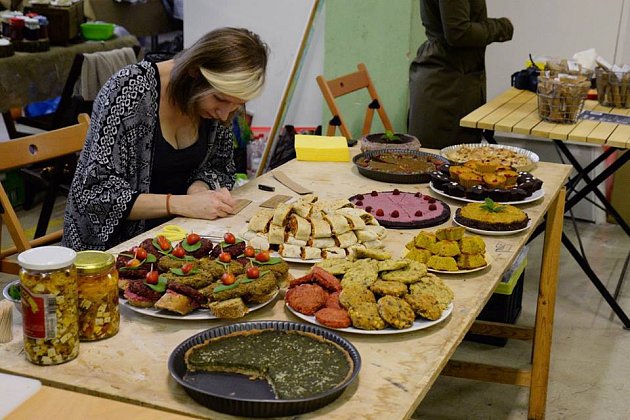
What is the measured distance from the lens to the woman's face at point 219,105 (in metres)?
2.67

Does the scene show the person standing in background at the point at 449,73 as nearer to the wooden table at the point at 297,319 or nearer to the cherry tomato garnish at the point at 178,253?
the wooden table at the point at 297,319

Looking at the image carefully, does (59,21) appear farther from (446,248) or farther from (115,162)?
(446,248)

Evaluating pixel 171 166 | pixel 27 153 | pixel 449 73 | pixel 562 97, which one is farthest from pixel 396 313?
pixel 449 73

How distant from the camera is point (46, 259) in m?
1.54

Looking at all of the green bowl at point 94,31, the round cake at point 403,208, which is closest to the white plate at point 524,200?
the round cake at point 403,208

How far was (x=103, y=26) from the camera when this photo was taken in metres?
A: 6.26

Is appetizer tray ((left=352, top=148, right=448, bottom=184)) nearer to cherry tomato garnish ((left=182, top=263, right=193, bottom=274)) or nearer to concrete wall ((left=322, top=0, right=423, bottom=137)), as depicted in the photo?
cherry tomato garnish ((left=182, top=263, right=193, bottom=274))

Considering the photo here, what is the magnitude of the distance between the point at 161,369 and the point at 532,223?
142cm

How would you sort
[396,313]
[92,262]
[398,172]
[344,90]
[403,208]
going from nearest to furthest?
[92,262] → [396,313] → [403,208] → [398,172] → [344,90]

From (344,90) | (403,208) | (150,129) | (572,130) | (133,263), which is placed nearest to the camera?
(133,263)

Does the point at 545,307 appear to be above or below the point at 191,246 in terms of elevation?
below

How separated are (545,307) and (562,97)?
1.23 m

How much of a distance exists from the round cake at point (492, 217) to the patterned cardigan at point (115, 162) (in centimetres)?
107

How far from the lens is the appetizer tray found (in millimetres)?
3047
